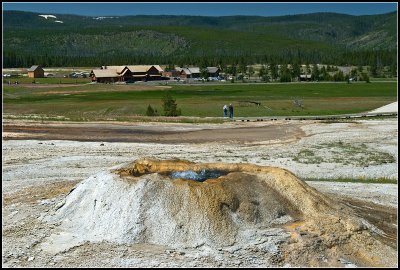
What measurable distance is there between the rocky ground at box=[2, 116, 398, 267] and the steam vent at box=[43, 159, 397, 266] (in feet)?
1.25

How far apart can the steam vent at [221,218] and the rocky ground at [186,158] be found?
0.38 metres

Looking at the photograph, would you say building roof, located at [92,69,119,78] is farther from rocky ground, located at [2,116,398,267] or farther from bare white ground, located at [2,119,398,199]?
bare white ground, located at [2,119,398,199]

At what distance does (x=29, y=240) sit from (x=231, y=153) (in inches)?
821

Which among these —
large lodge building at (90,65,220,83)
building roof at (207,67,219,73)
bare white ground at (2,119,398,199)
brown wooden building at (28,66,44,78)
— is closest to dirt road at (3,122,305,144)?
bare white ground at (2,119,398,199)

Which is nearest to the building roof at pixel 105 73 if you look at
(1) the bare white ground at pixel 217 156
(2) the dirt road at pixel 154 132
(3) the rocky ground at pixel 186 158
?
(2) the dirt road at pixel 154 132

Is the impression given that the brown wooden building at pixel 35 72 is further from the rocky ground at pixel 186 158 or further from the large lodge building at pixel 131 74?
the rocky ground at pixel 186 158

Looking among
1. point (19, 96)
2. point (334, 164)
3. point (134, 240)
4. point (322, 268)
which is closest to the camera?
point (322, 268)

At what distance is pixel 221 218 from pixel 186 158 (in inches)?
661

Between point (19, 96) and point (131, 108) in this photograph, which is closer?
point (131, 108)

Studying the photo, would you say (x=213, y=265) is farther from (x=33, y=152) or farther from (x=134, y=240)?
(x=33, y=152)

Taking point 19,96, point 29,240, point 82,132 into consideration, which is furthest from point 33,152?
point 19,96

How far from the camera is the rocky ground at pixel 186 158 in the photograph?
14.5 metres

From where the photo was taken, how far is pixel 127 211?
52.9 feet

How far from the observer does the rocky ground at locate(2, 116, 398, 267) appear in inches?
571
